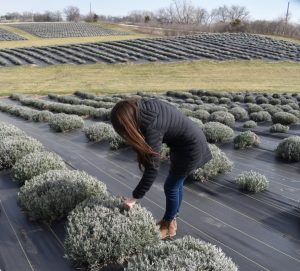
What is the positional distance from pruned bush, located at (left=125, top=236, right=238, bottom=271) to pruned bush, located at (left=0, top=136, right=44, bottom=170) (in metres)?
4.55

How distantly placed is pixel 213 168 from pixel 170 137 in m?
3.31

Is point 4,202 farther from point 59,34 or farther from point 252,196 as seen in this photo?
point 59,34

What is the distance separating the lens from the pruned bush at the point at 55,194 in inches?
225

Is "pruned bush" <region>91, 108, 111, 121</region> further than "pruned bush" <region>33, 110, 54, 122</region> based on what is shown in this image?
Yes

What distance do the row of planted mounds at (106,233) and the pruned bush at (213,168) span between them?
6.89ft

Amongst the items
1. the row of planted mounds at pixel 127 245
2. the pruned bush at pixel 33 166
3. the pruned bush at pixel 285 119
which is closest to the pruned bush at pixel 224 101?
the pruned bush at pixel 285 119

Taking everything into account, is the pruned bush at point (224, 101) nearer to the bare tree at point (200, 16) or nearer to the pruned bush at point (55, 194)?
the pruned bush at point (55, 194)

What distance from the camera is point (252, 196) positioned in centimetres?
692

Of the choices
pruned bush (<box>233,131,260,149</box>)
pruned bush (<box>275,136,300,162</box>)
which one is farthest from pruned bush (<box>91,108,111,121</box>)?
pruned bush (<box>275,136,300,162</box>)

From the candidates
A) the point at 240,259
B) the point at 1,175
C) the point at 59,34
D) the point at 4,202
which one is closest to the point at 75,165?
the point at 1,175

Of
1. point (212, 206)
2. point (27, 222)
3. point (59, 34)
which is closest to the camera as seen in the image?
point (27, 222)

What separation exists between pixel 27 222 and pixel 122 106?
287 cm

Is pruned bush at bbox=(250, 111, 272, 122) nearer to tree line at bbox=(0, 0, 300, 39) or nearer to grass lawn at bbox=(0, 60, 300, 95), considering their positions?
grass lawn at bbox=(0, 60, 300, 95)

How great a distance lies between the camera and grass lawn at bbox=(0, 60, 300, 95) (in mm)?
32156
